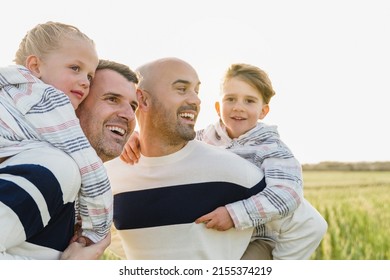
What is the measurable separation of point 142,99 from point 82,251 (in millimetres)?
953

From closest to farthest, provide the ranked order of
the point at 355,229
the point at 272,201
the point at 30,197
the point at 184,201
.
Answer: the point at 30,197
the point at 272,201
the point at 184,201
the point at 355,229

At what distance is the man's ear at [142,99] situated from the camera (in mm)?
3018

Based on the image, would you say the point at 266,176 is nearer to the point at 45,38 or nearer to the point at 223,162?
the point at 223,162

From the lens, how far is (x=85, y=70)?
2463 mm

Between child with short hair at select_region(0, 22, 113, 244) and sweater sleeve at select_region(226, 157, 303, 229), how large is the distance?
684 mm

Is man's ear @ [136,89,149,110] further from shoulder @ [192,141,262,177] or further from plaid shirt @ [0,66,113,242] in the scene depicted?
plaid shirt @ [0,66,113,242]

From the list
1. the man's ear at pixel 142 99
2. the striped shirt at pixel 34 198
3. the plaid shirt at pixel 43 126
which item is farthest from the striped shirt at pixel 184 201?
the striped shirt at pixel 34 198

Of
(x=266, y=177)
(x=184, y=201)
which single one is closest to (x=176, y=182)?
(x=184, y=201)

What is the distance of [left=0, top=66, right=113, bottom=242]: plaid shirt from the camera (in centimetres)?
220

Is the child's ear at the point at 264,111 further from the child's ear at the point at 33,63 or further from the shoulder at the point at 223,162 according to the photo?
the child's ear at the point at 33,63

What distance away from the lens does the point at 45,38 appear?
8.02 ft

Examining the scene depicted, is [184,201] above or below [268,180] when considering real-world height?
below
